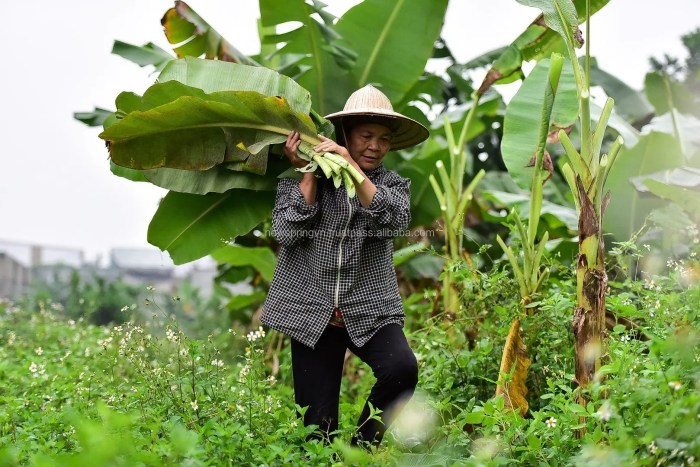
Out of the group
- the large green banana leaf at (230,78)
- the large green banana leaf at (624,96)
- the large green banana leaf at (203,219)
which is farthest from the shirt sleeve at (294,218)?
the large green banana leaf at (624,96)

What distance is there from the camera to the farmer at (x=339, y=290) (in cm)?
314

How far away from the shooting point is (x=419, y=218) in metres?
6.26

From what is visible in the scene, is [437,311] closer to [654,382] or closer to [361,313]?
[361,313]

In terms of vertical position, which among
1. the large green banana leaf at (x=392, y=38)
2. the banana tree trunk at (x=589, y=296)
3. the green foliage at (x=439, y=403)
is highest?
the large green banana leaf at (x=392, y=38)

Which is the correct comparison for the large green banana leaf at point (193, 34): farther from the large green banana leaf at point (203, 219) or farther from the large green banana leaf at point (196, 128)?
the large green banana leaf at point (196, 128)

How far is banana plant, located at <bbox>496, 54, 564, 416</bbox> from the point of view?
3443 mm

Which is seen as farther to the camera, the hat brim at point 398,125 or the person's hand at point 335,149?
the hat brim at point 398,125

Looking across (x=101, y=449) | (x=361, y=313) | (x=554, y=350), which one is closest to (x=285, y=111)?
(x=361, y=313)

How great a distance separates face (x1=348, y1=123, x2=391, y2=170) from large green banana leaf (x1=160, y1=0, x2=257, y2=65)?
5.53 feet

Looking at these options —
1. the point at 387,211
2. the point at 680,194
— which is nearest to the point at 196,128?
the point at 387,211

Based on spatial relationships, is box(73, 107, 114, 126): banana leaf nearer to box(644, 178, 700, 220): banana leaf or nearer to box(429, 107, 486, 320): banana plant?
box(429, 107, 486, 320): banana plant

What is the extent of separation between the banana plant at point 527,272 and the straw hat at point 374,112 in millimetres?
590

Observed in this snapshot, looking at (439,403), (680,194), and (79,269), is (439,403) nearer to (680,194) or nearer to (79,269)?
(680,194)

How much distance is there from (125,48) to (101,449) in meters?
4.20
